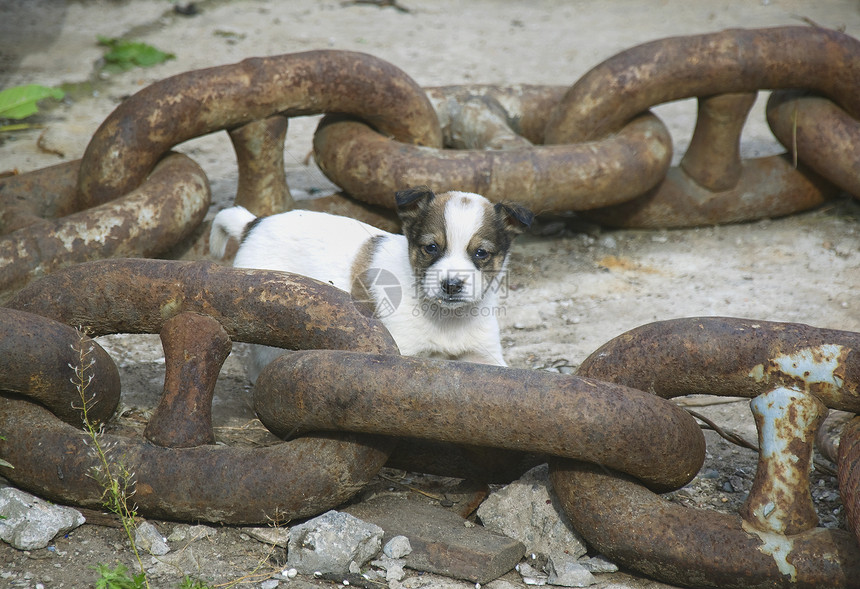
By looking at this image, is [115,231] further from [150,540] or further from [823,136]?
[823,136]

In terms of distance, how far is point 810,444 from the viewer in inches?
101

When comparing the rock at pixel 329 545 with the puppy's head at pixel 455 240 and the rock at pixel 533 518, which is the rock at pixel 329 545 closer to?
the rock at pixel 533 518

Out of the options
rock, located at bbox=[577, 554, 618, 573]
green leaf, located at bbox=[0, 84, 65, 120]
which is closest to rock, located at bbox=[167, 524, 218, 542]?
rock, located at bbox=[577, 554, 618, 573]

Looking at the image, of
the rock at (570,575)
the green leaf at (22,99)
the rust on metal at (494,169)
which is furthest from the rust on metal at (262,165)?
the rock at (570,575)

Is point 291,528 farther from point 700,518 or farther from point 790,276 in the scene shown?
point 790,276

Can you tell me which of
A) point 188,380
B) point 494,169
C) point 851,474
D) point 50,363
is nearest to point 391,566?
point 188,380

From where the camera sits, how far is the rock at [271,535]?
2668 mm

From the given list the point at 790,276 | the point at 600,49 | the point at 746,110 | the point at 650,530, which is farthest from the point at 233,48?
the point at 650,530

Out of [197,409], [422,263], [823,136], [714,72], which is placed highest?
[714,72]

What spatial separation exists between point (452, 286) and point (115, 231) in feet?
4.93

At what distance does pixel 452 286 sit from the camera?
371 cm

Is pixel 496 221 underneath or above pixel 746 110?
underneath

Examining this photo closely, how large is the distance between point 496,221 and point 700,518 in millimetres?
1821

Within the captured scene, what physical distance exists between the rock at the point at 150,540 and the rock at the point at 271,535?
25 cm
